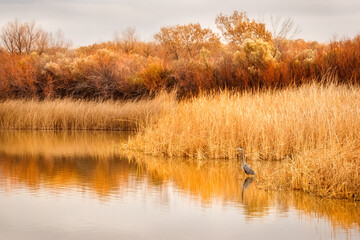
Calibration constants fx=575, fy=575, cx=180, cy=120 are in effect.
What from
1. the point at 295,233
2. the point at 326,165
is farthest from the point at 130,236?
the point at 326,165

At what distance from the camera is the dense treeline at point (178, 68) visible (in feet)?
60.0

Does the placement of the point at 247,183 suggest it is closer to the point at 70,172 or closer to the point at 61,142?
the point at 70,172

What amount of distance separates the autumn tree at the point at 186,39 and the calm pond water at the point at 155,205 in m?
32.5

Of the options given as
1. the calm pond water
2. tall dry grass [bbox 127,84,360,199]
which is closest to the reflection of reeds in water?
tall dry grass [bbox 127,84,360,199]

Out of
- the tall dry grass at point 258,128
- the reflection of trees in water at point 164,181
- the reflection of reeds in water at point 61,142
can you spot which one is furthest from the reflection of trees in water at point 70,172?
the tall dry grass at point 258,128

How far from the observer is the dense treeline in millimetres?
18297

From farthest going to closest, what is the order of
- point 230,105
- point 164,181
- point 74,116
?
point 74,116
point 230,105
point 164,181

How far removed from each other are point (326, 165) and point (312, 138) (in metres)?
3.30

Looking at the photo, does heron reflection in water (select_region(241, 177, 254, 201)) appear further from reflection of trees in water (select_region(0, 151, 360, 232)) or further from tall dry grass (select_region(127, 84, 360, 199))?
tall dry grass (select_region(127, 84, 360, 199))

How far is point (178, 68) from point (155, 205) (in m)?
16.6

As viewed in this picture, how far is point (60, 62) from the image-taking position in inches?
1201

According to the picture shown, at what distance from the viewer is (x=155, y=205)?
7.92m

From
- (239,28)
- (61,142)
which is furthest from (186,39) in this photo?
(61,142)

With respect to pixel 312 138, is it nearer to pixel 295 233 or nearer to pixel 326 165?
pixel 326 165
